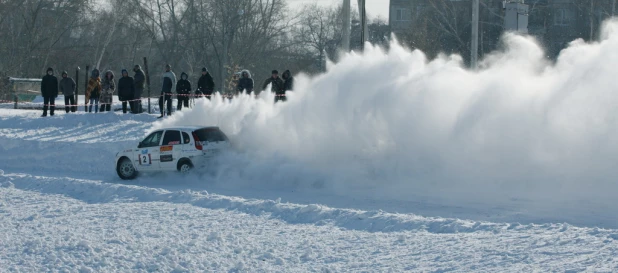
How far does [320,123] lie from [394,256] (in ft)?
34.5

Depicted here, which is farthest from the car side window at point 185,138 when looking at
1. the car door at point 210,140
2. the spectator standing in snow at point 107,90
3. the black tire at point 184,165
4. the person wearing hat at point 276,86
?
the spectator standing in snow at point 107,90

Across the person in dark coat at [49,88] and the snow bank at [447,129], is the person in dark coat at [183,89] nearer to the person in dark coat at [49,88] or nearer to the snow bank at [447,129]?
the person in dark coat at [49,88]

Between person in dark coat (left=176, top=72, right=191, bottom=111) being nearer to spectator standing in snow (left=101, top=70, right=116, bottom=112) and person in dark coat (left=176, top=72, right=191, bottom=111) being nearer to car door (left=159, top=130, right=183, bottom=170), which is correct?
spectator standing in snow (left=101, top=70, right=116, bottom=112)

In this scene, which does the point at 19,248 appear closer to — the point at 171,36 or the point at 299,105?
the point at 299,105

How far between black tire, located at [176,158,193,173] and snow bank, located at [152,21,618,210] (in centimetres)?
81

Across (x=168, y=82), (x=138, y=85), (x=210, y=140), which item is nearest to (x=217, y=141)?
(x=210, y=140)

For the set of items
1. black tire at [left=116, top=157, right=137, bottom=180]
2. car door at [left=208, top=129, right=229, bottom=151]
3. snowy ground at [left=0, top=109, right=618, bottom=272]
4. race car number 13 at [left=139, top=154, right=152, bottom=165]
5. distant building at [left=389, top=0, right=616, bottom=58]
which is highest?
distant building at [left=389, top=0, right=616, bottom=58]

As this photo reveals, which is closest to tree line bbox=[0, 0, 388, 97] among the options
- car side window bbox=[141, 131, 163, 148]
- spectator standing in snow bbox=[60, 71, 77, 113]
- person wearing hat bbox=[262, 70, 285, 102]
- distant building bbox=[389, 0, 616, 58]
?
distant building bbox=[389, 0, 616, 58]

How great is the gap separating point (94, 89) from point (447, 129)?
17144 mm

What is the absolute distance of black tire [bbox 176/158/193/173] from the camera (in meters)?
19.3

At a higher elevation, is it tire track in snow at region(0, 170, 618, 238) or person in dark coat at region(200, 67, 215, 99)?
person in dark coat at region(200, 67, 215, 99)

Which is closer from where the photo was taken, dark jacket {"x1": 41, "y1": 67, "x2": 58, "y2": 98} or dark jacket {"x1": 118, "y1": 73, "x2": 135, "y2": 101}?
dark jacket {"x1": 118, "y1": 73, "x2": 135, "y2": 101}

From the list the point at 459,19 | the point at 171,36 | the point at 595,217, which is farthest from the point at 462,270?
the point at 171,36

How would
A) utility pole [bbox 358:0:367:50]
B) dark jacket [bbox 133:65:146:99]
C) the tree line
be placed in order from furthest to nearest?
1. the tree line
2. dark jacket [bbox 133:65:146:99]
3. utility pole [bbox 358:0:367:50]
